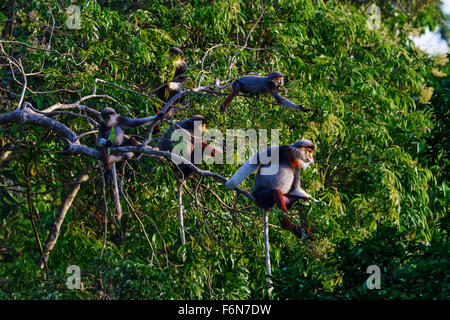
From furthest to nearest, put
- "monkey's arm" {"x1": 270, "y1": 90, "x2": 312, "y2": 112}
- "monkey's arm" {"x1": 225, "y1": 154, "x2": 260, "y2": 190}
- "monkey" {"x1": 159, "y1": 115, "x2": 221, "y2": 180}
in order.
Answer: "monkey" {"x1": 159, "y1": 115, "x2": 221, "y2": 180}
"monkey's arm" {"x1": 270, "y1": 90, "x2": 312, "y2": 112}
"monkey's arm" {"x1": 225, "y1": 154, "x2": 260, "y2": 190}

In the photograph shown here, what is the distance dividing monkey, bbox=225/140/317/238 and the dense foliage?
0.91ft

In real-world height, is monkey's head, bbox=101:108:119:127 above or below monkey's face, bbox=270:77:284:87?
below

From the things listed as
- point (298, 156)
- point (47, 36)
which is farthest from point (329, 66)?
point (47, 36)

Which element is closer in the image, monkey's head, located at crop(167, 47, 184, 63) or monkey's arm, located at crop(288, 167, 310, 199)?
monkey's arm, located at crop(288, 167, 310, 199)

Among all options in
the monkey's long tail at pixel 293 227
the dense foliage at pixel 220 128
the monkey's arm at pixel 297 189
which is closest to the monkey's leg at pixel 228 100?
the dense foliage at pixel 220 128

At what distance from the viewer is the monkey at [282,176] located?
4949 mm

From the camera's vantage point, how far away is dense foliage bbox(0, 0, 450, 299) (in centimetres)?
497

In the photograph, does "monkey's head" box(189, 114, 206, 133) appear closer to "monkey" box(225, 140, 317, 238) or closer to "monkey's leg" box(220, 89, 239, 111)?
"monkey's leg" box(220, 89, 239, 111)

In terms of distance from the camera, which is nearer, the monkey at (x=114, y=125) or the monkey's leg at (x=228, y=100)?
the monkey at (x=114, y=125)

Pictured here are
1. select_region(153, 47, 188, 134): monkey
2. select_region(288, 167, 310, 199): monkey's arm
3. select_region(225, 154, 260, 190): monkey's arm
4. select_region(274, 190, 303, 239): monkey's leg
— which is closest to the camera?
select_region(225, 154, 260, 190): monkey's arm

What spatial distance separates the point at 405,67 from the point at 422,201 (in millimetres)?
1439

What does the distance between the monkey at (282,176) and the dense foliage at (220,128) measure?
28 cm

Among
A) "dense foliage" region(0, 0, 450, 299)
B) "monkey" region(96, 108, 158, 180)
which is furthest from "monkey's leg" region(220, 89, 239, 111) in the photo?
"monkey" region(96, 108, 158, 180)

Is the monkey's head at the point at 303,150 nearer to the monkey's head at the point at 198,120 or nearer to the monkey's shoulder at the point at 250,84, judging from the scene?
the monkey's shoulder at the point at 250,84
